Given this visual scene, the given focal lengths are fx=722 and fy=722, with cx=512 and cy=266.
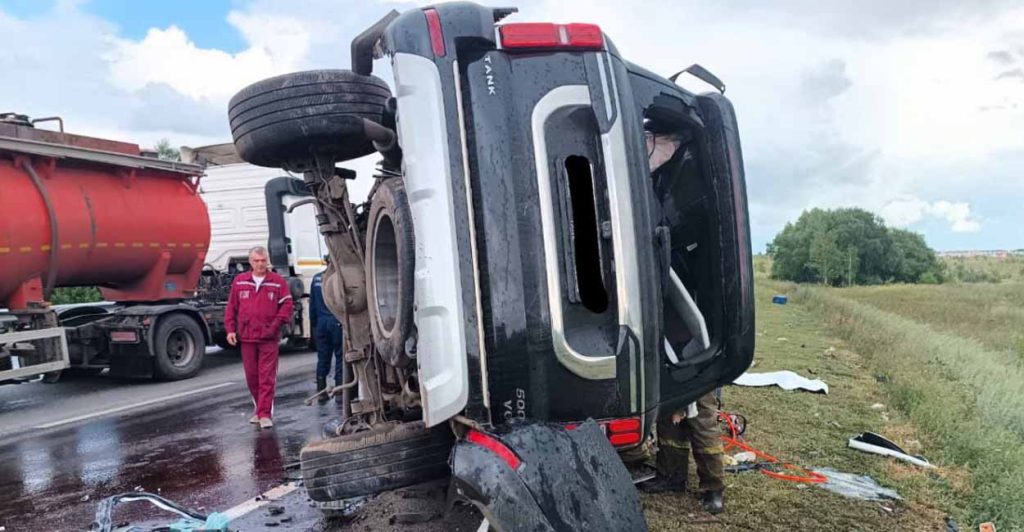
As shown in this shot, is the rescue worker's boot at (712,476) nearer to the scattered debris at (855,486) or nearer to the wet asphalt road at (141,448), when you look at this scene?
the scattered debris at (855,486)

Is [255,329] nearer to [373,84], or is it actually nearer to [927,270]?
[373,84]

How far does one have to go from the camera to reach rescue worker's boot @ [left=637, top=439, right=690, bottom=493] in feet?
13.4

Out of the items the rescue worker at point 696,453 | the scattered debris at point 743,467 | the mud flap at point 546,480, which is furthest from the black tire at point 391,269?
the scattered debris at point 743,467

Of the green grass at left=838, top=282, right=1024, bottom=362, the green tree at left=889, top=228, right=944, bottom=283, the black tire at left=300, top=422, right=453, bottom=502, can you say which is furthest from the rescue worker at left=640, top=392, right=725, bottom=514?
the green tree at left=889, top=228, right=944, bottom=283

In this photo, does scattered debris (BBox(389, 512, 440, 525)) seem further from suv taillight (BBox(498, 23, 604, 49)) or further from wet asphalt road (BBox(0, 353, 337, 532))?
suv taillight (BBox(498, 23, 604, 49))

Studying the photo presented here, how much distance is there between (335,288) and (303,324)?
7930mm

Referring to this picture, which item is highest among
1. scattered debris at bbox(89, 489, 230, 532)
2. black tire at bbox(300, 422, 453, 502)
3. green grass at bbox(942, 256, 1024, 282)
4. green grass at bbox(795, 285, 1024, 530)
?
black tire at bbox(300, 422, 453, 502)

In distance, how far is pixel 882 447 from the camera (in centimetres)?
492

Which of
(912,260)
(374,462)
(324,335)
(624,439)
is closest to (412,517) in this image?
(374,462)

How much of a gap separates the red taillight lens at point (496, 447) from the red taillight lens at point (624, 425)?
43 centimetres

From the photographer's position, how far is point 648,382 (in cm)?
244

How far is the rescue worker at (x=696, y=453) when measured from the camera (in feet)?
12.6

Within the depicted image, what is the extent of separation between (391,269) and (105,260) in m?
7.16

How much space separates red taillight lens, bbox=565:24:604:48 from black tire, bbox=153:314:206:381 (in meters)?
8.13
